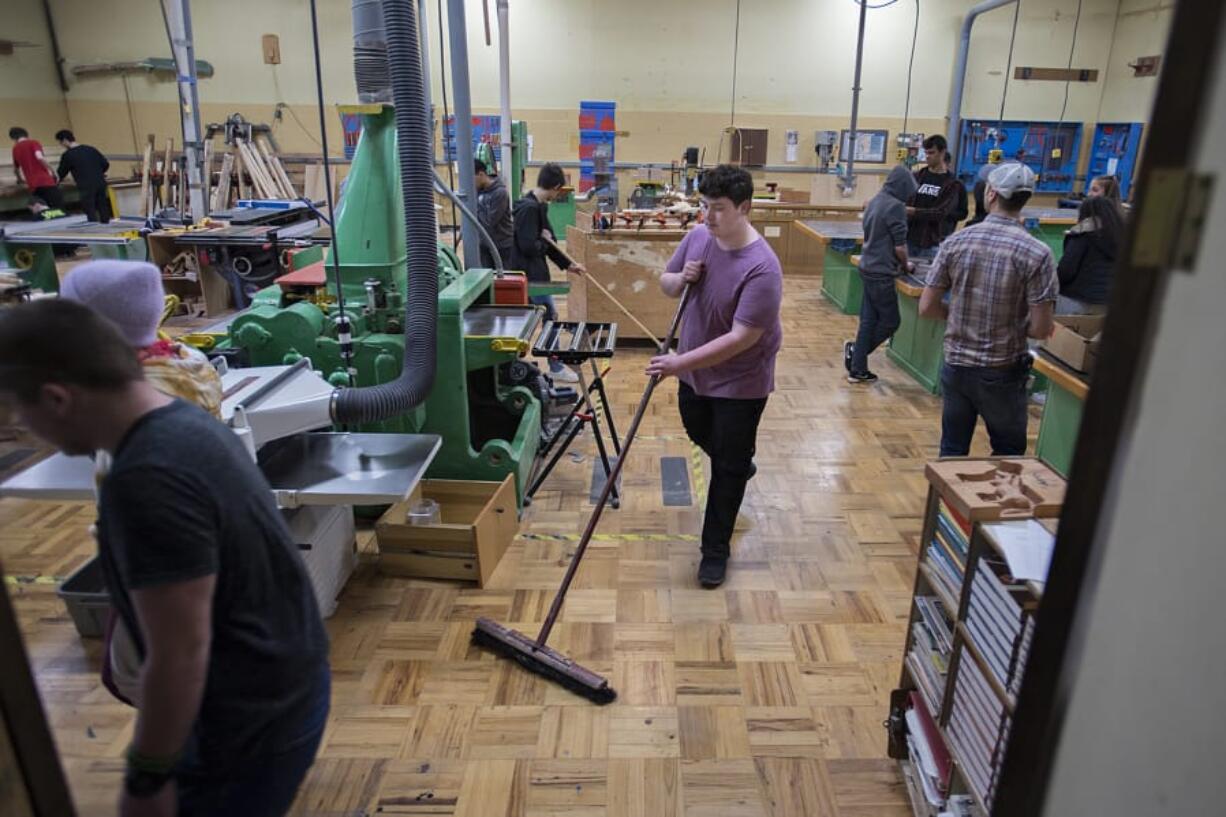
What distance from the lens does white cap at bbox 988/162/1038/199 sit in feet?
8.96

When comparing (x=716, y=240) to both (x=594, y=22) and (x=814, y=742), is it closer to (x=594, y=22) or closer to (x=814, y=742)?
(x=814, y=742)

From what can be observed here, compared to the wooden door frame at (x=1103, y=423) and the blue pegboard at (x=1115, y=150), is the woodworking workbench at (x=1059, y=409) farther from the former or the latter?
the blue pegboard at (x=1115, y=150)

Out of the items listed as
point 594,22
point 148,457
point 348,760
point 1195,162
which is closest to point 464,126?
point 348,760

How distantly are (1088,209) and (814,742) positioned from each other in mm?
3263

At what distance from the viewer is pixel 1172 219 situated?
79 cm

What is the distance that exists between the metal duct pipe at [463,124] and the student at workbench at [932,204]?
10.5 ft

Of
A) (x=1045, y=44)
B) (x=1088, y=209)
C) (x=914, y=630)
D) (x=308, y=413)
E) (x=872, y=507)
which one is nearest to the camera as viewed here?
(x=914, y=630)

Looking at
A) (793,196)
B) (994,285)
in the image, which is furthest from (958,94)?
(994,285)

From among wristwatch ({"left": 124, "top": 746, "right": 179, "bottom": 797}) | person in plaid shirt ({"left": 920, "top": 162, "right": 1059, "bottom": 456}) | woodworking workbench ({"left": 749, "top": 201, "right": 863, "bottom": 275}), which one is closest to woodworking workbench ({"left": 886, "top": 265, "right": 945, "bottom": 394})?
person in plaid shirt ({"left": 920, "top": 162, "right": 1059, "bottom": 456})

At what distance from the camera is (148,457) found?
3.43ft

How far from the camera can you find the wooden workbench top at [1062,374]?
2998 mm

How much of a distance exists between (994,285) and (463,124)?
2.77m

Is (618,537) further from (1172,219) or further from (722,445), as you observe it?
(1172,219)

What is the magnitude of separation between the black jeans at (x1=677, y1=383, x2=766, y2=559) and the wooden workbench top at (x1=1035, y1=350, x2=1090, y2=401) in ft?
3.99
